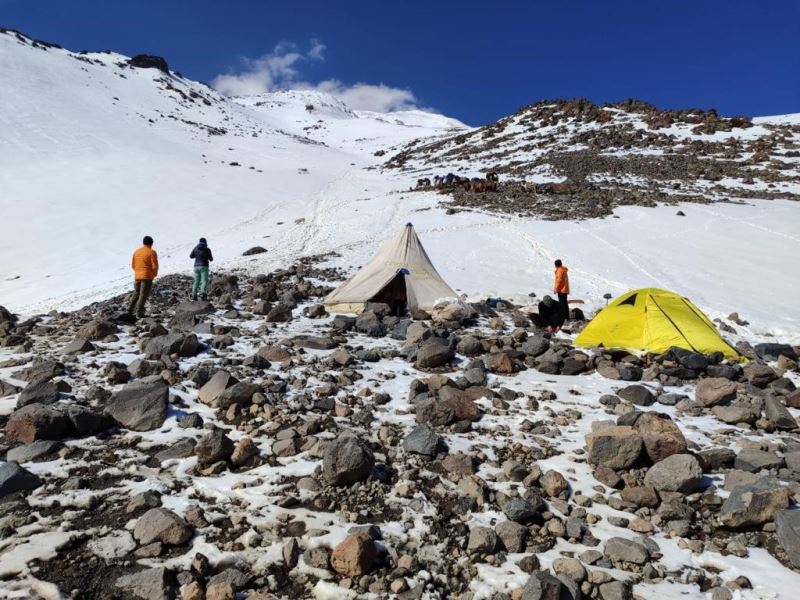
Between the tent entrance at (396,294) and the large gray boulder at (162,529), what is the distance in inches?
324

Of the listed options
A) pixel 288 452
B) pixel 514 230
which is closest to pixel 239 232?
pixel 514 230

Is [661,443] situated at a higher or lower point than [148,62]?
lower

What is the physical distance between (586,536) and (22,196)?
38448 mm

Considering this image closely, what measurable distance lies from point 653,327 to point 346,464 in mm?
7296

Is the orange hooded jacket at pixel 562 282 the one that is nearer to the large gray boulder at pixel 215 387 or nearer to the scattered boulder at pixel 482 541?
the large gray boulder at pixel 215 387

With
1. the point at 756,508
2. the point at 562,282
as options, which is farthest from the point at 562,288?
the point at 756,508

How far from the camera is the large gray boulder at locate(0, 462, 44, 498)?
4.57m

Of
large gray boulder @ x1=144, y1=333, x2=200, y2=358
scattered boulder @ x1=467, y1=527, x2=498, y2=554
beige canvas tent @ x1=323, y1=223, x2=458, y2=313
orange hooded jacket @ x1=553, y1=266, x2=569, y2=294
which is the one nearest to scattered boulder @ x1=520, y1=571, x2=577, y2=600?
scattered boulder @ x1=467, y1=527, x2=498, y2=554

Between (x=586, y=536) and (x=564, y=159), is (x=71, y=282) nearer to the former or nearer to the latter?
(x=586, y=536)

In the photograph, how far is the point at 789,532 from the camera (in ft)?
13.9

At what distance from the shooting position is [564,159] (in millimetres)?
41938

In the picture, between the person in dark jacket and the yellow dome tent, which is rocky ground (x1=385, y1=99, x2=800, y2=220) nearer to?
the yellow dome tent

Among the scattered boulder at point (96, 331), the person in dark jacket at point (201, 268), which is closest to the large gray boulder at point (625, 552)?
the scattered boulder at point (96, 331)

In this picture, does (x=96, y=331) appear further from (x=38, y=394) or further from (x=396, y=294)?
(x=396, y=294)
